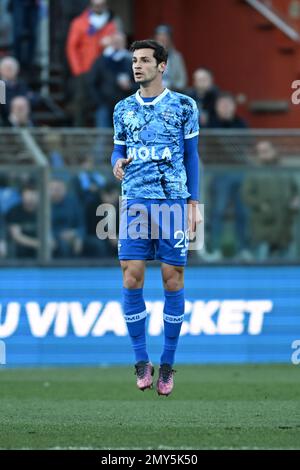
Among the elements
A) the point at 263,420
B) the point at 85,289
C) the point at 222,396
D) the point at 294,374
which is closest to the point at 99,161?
the point at 85,289

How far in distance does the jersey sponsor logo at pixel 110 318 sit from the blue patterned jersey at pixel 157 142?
17.4 ft

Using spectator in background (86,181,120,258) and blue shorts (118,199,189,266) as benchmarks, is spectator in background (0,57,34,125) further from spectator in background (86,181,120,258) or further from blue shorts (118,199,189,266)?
blue shorts (118,199,189,266)

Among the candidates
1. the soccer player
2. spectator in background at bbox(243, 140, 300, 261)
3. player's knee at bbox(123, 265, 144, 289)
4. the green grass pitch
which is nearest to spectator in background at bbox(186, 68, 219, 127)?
spectator in background at bbox(243, 140, 300, 261)

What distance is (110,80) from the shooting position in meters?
17.2

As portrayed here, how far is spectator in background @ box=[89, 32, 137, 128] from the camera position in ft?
56.0

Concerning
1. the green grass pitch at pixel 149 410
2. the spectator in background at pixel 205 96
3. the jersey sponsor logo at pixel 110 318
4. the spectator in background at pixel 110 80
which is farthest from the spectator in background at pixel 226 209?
the spectator in background at pixel 110 80

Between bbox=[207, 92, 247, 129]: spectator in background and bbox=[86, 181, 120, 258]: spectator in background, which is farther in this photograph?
bbox=[207, 92, 247, 129]: spectator in background

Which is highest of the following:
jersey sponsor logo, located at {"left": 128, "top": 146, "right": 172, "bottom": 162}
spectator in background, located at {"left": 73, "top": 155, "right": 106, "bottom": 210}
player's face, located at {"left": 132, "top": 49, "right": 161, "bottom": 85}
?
player's face, located at {"left": 132, "top": 49, "right": 161, "bottom": 85}

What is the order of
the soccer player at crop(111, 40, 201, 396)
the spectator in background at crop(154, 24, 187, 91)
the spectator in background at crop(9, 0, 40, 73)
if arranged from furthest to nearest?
the spectator in background at crop(9, 0, 40, 73), the spectator in background at crop(154, 24, 187, 91), the soccer player at crop(111, 40, 201, 396)

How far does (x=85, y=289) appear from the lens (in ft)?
49.3

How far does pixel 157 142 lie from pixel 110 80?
766 cm

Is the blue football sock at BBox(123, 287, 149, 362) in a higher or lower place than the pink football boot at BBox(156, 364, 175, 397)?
higher

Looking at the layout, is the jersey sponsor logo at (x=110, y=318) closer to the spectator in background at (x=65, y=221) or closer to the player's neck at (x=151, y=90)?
the spectator in background at (x=65, y=221)

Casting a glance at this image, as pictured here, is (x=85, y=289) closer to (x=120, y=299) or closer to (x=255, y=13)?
(x=120, y=299)
